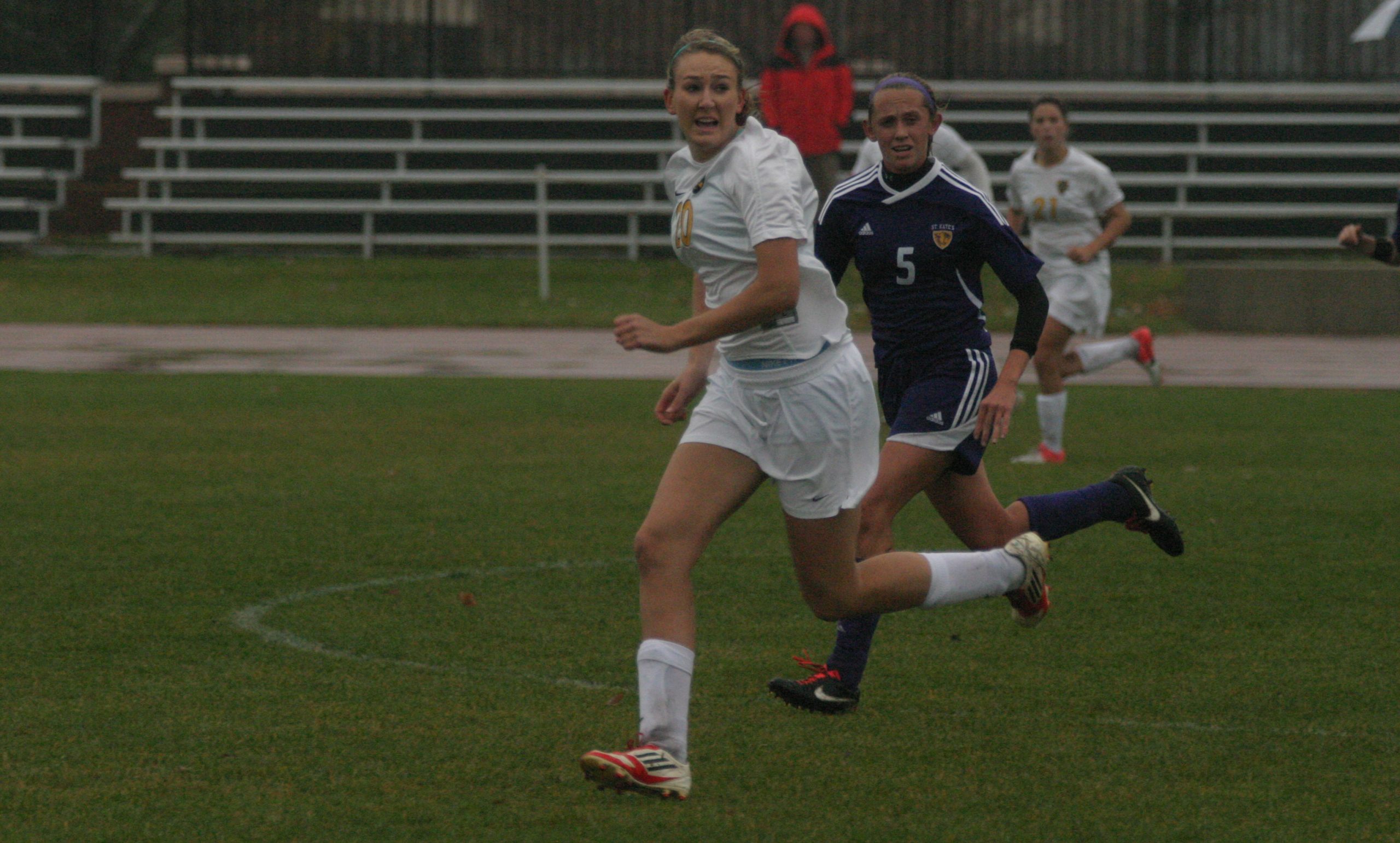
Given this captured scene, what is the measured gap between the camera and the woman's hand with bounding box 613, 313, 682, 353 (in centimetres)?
461

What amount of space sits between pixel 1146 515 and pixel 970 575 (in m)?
1.45

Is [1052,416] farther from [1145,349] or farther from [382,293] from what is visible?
[382,293]

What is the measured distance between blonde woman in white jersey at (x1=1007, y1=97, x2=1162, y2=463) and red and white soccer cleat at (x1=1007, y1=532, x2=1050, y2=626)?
211 inches

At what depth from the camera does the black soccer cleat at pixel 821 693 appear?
18.9ft

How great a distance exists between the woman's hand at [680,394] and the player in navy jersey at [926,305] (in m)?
0.93

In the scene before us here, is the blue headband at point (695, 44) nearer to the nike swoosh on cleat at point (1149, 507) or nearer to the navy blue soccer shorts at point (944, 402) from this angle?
the navy blue soccer shorts at point (944, 402)

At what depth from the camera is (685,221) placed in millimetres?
5035

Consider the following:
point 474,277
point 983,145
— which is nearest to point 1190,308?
point 983,145

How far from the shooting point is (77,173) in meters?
26.8

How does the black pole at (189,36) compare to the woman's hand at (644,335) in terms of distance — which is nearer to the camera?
the woman's hand at (644,335)

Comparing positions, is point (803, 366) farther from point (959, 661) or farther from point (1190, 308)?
point (1190, 308)

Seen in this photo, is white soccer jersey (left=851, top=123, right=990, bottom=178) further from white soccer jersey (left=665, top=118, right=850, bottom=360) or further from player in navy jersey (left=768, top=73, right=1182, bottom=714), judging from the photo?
white soccer jersey (left=665, top=118, right=850, bottom=360)

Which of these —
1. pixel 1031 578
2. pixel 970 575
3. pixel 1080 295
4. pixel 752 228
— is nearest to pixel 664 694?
pixel 752 228

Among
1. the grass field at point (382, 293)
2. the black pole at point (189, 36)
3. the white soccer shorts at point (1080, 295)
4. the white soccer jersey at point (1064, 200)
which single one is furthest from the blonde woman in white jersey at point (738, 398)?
the black pole at point (189, 36)
